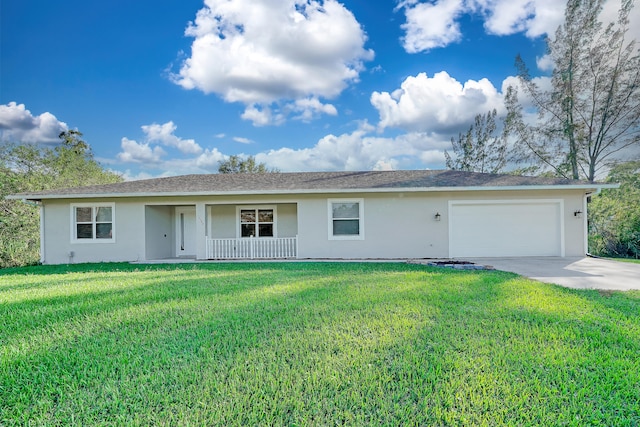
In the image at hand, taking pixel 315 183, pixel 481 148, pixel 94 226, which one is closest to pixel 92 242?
pixel 94 226

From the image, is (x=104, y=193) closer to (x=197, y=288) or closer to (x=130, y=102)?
(x=197, y=288)

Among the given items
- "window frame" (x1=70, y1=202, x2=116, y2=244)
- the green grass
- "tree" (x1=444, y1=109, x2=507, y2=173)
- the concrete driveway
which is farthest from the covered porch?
"tree" (x1=444, y1=109, x2=507, y2=173)

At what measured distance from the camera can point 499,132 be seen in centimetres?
2162

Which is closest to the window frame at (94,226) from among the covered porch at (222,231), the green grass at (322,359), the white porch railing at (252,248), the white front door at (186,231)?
the covered porch at (222,231)

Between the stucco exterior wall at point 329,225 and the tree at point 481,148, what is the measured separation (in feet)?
40.4

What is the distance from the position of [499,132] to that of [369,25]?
12690mm

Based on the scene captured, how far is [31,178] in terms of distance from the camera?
18.2 meters

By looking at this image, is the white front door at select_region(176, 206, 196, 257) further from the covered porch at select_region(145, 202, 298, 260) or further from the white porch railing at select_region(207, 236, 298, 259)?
the white porch railing at select_region(207, 236, 298, 259)

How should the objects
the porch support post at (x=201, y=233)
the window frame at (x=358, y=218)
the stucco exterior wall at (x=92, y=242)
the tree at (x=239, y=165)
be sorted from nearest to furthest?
the window frame at (x=358, y=218)
the stucco exterior wall at (x=92, y=242)
the porch support post at (x=201, y=233)
the tree at (x=239, y=165)

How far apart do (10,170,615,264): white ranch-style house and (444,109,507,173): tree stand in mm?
11872

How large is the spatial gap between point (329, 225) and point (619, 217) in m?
14.6

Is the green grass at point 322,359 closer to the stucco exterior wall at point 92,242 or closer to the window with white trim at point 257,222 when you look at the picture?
the stucco exterior wall at point 92,242

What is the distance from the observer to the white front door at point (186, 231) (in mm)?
13289

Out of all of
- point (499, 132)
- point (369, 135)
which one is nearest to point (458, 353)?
point (369, 135)
